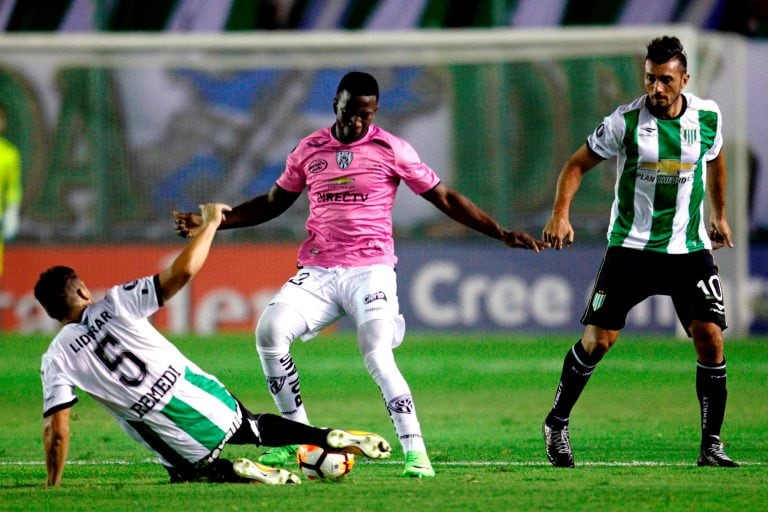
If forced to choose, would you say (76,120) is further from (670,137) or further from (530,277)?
(670,137)

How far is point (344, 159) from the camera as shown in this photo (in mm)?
8023

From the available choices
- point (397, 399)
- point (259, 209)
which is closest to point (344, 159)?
point (259, 209)

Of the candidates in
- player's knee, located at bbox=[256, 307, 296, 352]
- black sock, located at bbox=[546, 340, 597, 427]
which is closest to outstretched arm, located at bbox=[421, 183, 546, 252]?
black sock, located at bbox=[546, 340, 597, 427]

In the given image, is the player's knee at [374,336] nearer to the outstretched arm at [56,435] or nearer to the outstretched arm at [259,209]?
the outstretched arm at [259,209]

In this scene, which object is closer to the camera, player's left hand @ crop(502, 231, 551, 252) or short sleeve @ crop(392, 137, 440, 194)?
player's left hand @ crop(502, 231, 551, 252)

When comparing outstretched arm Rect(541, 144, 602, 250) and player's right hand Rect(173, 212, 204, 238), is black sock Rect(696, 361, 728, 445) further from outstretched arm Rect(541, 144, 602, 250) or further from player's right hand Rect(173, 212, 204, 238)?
player's right hand Rect(173, 212, 204, 238)

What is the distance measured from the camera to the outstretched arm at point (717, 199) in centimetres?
798

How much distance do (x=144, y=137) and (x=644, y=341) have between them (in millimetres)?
6713

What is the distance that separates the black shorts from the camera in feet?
25.6

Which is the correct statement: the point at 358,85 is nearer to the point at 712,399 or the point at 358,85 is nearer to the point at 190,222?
the point at 190,222

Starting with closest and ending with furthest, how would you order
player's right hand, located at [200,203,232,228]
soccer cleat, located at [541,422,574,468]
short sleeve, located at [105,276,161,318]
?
short sleeve, located at [105,276,161,318], player's right hand, located at [200,203,232,228], soccer cleat, located at [541,422,574,468]

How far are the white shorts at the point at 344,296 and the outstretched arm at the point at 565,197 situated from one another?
A: 2.83 ft

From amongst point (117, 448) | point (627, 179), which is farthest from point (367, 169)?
point (117, 448)

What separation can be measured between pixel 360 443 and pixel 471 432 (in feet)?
9.14
